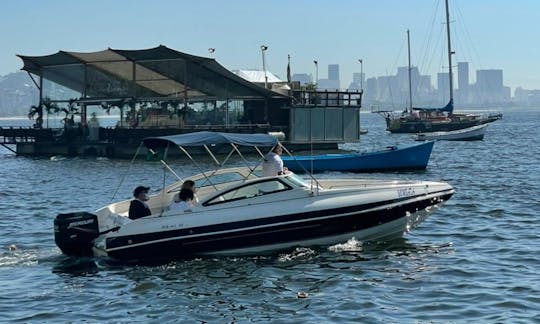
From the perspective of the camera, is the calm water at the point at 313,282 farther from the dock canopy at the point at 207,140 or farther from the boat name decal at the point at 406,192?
the dock canopy at the point at 207,140

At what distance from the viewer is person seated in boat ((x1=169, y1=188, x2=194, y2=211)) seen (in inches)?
693

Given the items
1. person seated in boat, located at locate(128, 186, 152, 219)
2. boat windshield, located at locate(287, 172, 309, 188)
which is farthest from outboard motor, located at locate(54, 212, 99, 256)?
boat windshield, located at locate(287, 172, 309, 188)

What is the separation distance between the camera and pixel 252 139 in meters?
20.0

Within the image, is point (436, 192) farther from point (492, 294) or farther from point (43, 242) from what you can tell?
point (43, 242)

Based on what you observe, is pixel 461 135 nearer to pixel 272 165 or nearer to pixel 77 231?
pixel 272 165

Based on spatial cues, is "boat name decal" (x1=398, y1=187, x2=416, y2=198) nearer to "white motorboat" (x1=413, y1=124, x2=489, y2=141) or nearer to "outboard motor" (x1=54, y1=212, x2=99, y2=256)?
"outboard motor" (x1=54, y1=212, x2=99, y2=256)

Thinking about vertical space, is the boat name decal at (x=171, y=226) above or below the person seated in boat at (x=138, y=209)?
below

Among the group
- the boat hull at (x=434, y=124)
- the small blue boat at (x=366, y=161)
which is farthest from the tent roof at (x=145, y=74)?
the boat hull at (x=434, y=124)

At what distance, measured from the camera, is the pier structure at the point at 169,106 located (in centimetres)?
5750

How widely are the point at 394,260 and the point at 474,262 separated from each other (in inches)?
66.9

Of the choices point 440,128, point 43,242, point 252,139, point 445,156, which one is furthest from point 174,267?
point 440,128

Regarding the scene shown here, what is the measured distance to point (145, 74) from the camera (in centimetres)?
6041

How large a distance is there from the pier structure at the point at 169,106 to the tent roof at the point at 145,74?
72 mm

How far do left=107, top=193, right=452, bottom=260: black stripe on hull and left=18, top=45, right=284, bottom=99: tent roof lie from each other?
3861 cm
